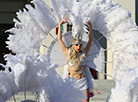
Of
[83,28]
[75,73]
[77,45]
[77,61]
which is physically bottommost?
[75,73]

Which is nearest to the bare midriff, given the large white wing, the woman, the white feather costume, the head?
the woman

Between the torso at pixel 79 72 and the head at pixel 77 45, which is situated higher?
the head at pixel 77 45

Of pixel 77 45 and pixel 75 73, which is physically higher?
pixel 77 45

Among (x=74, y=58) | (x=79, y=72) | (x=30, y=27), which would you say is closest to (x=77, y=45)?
(x=74, y=58)

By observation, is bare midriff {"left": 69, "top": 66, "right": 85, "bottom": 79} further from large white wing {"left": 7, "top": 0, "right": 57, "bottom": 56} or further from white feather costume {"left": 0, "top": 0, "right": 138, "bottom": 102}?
large white wing {"left": 7, "top": 0, "right": 57, "bottom": 56}

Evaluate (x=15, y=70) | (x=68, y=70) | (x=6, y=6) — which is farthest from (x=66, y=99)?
(x=6, y=6)

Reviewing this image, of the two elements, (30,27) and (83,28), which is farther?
(30,27)

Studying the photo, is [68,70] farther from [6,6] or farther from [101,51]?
[6,6]

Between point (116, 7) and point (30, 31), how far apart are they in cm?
127

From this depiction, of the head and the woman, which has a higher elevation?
the head

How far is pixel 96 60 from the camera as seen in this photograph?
451 centimetres

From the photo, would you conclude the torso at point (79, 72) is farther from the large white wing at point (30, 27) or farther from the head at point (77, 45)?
the large white wing at point (30, 27)

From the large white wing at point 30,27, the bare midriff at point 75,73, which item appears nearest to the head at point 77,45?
the bare midriff at point 75,73

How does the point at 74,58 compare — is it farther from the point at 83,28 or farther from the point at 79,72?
the point at 83,28
